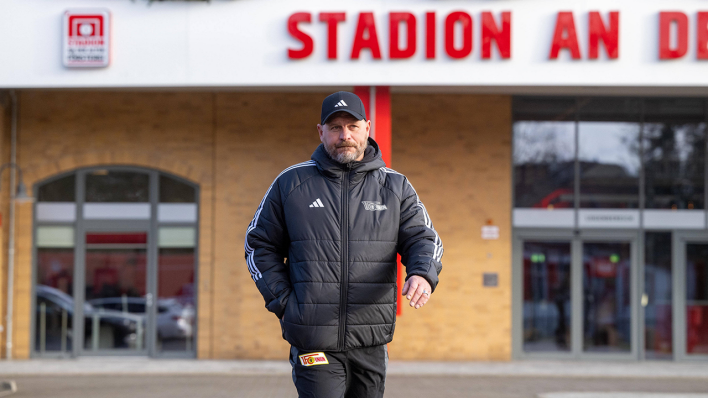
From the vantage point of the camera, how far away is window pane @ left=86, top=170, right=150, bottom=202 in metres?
11.4

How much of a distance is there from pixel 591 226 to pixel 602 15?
148 inches

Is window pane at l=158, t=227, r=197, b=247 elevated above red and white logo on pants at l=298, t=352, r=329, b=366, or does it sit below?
above

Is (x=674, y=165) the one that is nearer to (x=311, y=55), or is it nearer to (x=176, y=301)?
(x=311, y=55)

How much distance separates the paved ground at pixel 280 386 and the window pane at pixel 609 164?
3.06 metres

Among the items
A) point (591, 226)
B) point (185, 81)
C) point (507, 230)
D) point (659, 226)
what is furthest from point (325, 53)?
point (659, 226)

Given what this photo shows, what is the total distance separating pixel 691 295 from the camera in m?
11.6

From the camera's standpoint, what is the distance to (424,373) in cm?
1011

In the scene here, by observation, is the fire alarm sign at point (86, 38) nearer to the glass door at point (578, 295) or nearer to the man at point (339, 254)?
the glass door at point (578, 295)

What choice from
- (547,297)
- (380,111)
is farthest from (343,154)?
(547,297)

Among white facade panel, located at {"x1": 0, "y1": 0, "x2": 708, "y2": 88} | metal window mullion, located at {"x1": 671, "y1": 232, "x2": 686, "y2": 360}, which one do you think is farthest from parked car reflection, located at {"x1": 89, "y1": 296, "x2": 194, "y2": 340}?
metal window mullion, located at {"x1": 671, "y1": 232, "x2": 686, "y2": 360}

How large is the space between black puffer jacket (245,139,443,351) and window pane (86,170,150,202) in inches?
351

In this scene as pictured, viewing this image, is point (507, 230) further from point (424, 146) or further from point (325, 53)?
point (325, 53)

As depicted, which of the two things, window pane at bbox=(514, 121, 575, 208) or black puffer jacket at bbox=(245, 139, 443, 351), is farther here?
window pane at bbox=(514, 121, 575, 208)

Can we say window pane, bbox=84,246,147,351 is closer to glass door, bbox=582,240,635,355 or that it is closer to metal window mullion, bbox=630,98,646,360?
glass door, bbox=582,240,635,355
